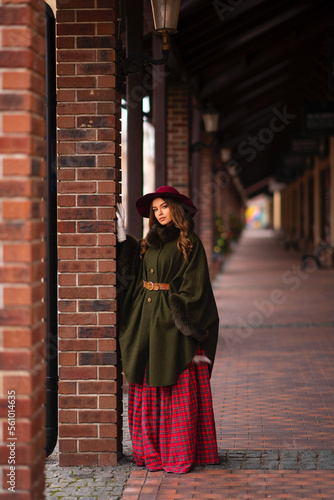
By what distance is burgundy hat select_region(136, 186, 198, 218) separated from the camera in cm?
440

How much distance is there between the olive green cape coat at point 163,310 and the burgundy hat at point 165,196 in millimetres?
173

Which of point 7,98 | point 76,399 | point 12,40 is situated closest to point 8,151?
point 7,98

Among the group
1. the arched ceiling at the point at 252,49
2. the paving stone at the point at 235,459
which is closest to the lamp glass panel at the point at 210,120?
the arched ceiling at the point at 252,49

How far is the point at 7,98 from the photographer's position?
246 cm

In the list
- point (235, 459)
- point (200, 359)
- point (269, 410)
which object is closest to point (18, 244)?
point (200, 359)

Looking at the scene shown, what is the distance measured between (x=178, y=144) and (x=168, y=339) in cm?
675

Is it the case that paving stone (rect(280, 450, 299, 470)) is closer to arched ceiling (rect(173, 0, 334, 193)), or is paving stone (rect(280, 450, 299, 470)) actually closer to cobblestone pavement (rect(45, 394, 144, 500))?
cobblestone pavement (rect(45, 394, 144, 500))

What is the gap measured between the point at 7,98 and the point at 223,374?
509cm

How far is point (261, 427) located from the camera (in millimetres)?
5293

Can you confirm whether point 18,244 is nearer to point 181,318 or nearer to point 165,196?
point 181,318

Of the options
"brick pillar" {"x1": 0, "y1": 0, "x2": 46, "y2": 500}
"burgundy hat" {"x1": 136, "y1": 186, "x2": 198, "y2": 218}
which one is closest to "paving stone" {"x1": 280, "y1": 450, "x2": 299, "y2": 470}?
"burgundy hat" {"x1": 136, "y1": 186, "x2": 198, "y2": 218}

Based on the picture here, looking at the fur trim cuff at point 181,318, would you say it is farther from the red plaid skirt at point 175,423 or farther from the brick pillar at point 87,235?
the brick pillar at point 87,235

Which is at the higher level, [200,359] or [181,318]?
[181,318]

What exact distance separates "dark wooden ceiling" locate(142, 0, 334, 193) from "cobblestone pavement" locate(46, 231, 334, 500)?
3.69 m
